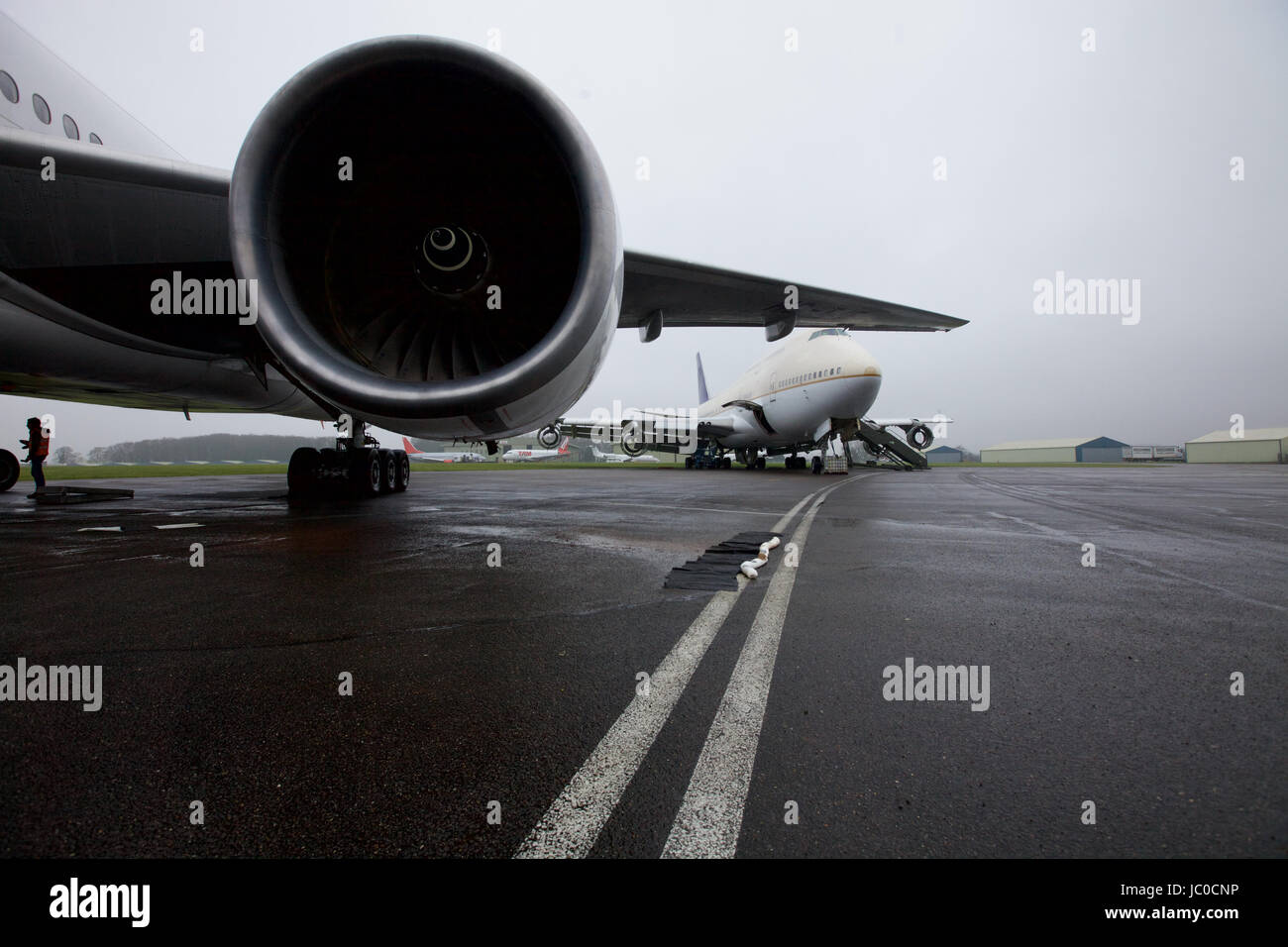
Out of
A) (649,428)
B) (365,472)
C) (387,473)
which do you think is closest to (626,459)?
(649,428)

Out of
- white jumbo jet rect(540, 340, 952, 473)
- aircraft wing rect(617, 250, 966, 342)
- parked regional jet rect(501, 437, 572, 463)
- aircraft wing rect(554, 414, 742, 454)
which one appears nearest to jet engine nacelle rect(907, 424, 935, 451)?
white jumbo jet rect(540, 340, 952, 473)

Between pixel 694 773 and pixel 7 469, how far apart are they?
15411 mm

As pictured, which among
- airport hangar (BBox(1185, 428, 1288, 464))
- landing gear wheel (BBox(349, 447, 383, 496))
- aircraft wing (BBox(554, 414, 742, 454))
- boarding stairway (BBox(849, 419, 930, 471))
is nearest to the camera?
landing gear wheel (BBox(349, 447, 383, 496))

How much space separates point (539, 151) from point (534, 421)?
167cm

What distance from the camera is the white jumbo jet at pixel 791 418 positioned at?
1889 centimetres

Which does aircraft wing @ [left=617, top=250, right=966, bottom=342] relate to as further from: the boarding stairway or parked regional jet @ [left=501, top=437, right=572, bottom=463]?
parked regional jet @ [left=501, top=437, right=572, bottom=463]

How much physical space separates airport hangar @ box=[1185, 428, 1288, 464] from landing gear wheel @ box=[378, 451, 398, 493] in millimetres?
66655

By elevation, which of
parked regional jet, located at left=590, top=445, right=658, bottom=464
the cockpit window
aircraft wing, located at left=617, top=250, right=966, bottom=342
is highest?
the cockpit window

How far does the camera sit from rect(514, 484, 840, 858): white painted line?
3.64 feet

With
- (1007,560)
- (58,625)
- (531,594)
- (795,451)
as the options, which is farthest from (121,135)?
(795,451)

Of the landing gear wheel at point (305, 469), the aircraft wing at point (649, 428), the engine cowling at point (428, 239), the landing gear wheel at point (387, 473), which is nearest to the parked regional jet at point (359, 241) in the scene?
the engine cowling at point (428, 239)

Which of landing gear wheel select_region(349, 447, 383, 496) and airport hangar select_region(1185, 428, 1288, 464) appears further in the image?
airport hangar select_region(1185, 428, 1288, 464)

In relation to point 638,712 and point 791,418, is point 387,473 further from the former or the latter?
point 791,418
